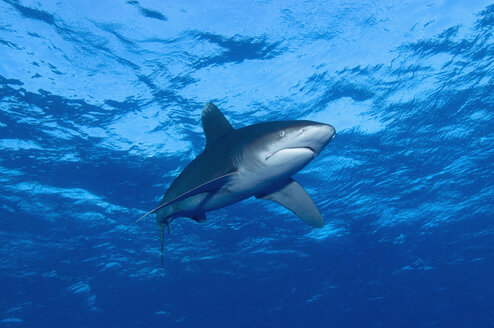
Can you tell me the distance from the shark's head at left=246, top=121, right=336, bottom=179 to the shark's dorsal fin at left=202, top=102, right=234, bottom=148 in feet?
4.02

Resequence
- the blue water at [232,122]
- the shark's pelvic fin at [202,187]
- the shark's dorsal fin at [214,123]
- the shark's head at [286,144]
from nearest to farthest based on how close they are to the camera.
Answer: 1. the shark's head at [286,144]
2. the shark's pelvic fin at [202,187]
3. the shark's dorsal fin at [214,123]
4. the blue water at [232,122]

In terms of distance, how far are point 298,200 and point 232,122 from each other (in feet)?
25.3

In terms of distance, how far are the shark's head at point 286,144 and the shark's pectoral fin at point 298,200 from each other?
103 cm

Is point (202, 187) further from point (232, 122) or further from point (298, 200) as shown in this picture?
point (232, 122)

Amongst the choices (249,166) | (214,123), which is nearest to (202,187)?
(249,166)

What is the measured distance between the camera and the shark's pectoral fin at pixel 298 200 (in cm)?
528

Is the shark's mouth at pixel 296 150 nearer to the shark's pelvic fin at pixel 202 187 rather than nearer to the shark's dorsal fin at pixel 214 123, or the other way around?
the shark's pelvic fin at pixel 202 187

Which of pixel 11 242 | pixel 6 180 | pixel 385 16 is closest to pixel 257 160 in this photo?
pixel 385 16

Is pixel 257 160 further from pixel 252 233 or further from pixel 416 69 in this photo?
pixel 252 233

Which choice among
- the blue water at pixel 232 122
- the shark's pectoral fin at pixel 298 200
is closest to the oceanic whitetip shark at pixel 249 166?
the shark's pectoral fin at pixel 298 200

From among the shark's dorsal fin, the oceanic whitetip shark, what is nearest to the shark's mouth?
the oceanic whitetip shark

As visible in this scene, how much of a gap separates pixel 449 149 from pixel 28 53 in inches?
742

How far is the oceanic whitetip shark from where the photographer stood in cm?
375

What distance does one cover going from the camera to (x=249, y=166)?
13.9ft
